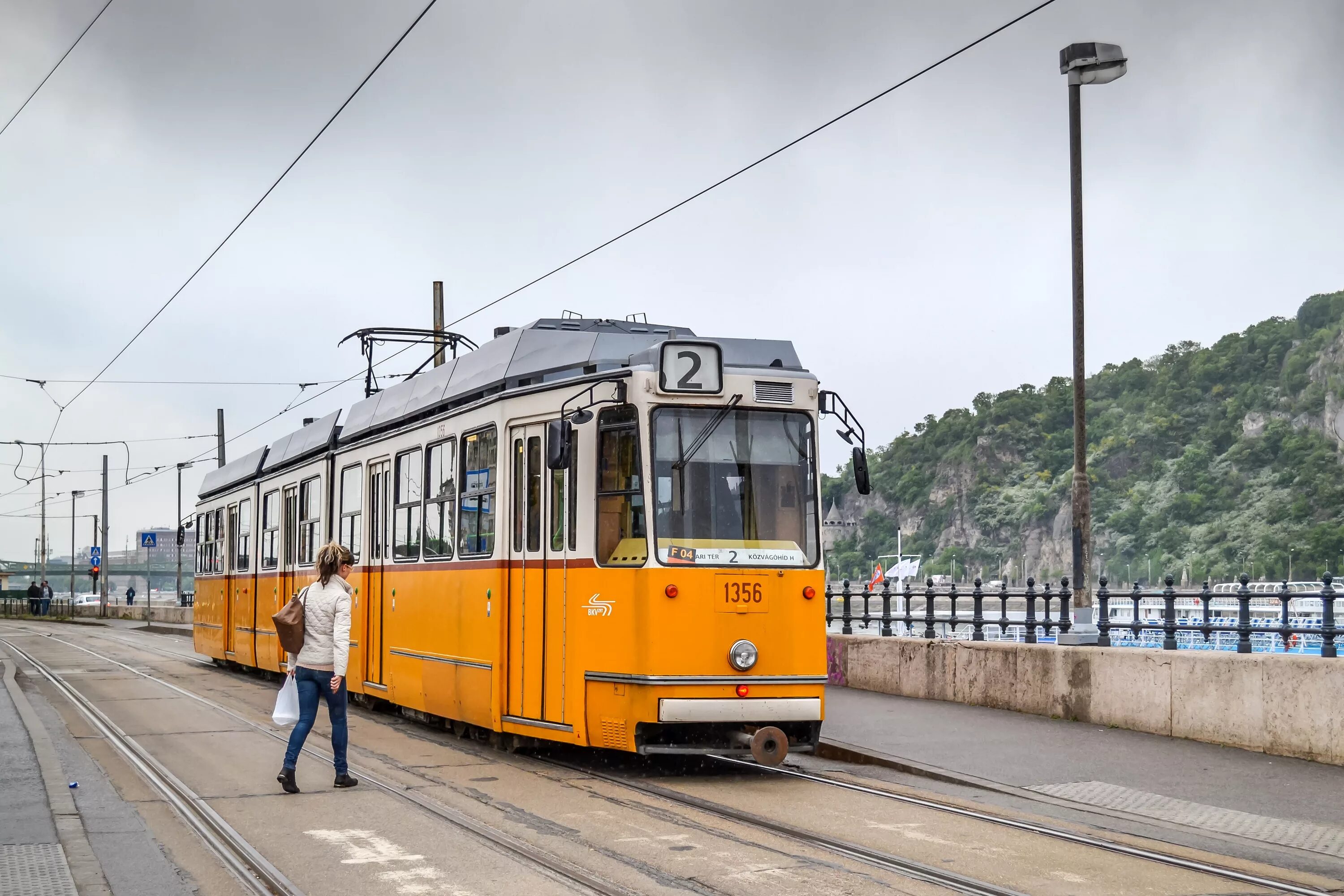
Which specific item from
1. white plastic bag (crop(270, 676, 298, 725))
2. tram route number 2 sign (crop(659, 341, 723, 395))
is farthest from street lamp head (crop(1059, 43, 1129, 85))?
white plastic bag (crop(270, 676, 298, 725))

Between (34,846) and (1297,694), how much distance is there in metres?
9.29

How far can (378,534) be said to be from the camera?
15.6 m

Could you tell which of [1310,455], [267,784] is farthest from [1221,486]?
[267,784]

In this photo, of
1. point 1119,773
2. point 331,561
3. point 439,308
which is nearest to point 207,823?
point 331,561

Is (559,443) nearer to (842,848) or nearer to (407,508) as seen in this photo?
(842,848)

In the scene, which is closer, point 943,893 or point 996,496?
point 943,893

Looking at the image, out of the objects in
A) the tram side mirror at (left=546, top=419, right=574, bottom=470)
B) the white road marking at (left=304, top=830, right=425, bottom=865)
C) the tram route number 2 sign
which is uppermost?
the tram route number 2 sign

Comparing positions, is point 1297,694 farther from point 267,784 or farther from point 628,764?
point 267,784

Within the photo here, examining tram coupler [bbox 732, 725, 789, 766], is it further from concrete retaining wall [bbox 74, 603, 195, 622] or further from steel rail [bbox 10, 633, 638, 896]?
concrete retaining wall [bbox 74, 603, 195, 622]

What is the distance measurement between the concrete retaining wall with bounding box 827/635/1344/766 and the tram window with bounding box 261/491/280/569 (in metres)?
8.78

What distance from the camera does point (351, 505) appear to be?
1672 centimetres

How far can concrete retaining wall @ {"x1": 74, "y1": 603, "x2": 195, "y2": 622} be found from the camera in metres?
55.3

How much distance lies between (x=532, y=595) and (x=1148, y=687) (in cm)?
576

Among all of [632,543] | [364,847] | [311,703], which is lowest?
[364,847]
